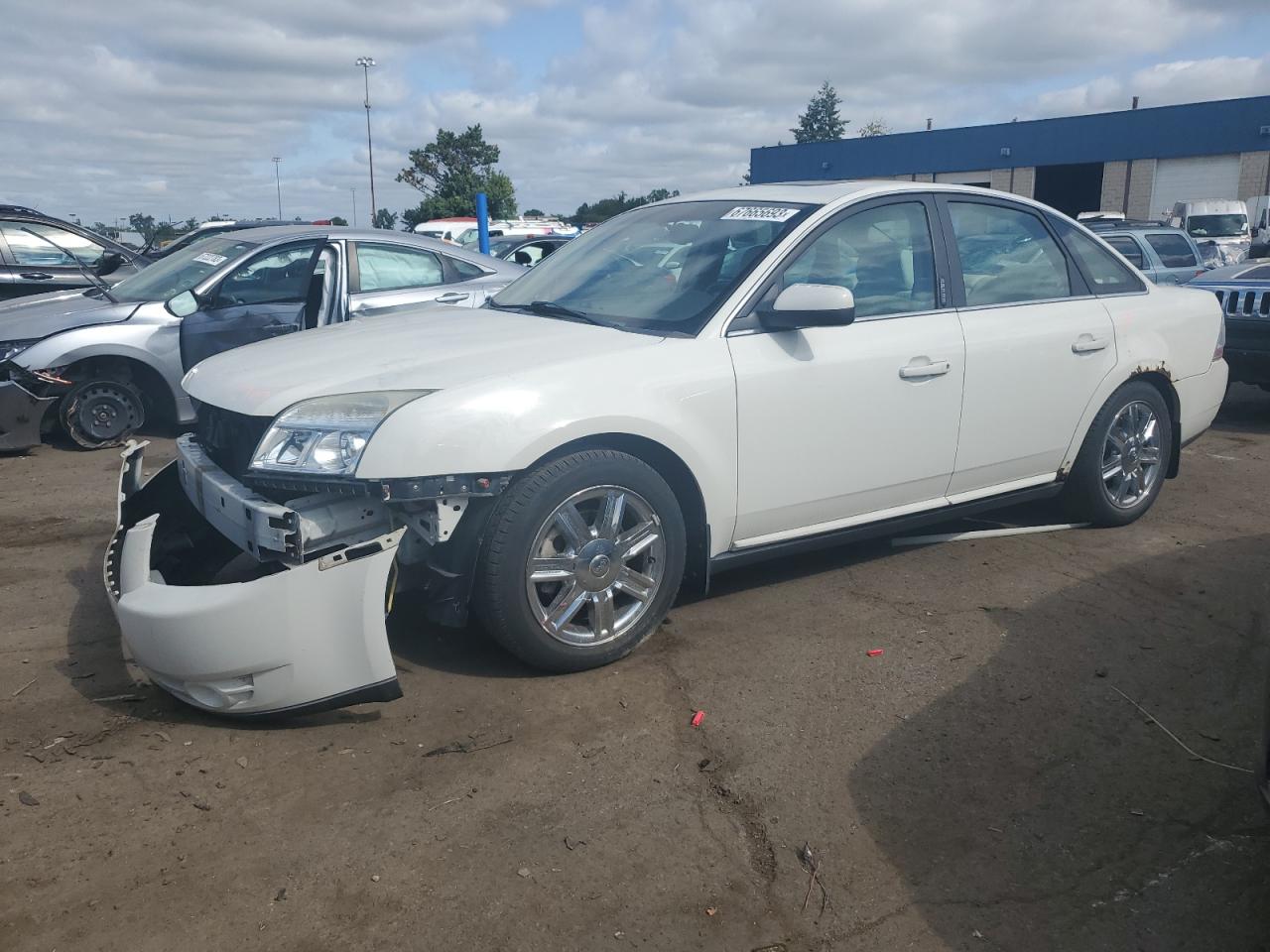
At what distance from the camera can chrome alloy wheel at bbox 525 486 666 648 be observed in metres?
3.59

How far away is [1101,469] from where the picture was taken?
5328 mm

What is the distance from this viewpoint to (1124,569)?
4934 millimetres

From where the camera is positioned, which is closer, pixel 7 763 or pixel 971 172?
pixel 7 763

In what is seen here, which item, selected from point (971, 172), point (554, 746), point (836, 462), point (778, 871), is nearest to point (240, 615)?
point (554, 746)

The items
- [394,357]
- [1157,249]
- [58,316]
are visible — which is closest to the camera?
[394,357]

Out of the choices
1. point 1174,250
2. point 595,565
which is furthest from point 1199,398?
point 1174,250

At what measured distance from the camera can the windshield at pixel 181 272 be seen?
7805 millimetres

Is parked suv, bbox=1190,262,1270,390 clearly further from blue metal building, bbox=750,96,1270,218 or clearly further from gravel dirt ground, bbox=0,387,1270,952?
blue metal building, bbox=750,96,1270,218

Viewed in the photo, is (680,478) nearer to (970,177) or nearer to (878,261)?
(878,261)

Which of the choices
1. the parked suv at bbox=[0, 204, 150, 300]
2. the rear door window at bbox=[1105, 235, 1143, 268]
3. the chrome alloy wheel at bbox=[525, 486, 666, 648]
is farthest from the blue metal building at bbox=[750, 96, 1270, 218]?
the chrome alloy wheel at bbox=[525, 486, 666, 648]

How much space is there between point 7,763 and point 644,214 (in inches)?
130

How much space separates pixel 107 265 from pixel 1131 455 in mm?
9164

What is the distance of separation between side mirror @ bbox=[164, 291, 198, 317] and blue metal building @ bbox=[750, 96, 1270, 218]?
38120 mm

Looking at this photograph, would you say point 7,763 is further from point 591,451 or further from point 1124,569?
point 1124,569
